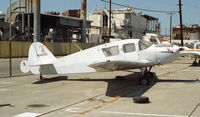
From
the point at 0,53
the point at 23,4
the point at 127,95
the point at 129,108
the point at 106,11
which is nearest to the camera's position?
the point at 129,108

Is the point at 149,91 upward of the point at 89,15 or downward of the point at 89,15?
downward

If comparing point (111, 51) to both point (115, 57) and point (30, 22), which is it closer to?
point (115, 57)

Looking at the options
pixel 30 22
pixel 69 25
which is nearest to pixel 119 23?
pixel 69 25

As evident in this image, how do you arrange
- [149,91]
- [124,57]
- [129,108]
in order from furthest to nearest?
[124,57] → [149,91] → [129,108]

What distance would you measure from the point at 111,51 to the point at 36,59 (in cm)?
419

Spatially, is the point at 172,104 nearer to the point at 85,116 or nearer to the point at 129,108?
the point at 129,108

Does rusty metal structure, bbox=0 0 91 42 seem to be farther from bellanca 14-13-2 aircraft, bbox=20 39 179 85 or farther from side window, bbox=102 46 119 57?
side window, bbox=102 46 119 57

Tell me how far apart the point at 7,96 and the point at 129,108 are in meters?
5.11

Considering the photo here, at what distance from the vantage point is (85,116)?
703 centimetres

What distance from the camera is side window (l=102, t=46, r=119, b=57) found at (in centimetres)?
1288

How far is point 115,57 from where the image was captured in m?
12.8

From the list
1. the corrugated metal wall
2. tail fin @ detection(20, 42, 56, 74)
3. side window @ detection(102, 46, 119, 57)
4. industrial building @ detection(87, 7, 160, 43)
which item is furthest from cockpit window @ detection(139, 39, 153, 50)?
industrial building @ detection(87, 7, 160, 43)

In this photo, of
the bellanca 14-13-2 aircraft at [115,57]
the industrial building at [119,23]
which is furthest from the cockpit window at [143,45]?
the industrial building at [119,23]

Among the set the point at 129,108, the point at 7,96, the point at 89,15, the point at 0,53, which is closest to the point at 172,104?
the point at 129,108
